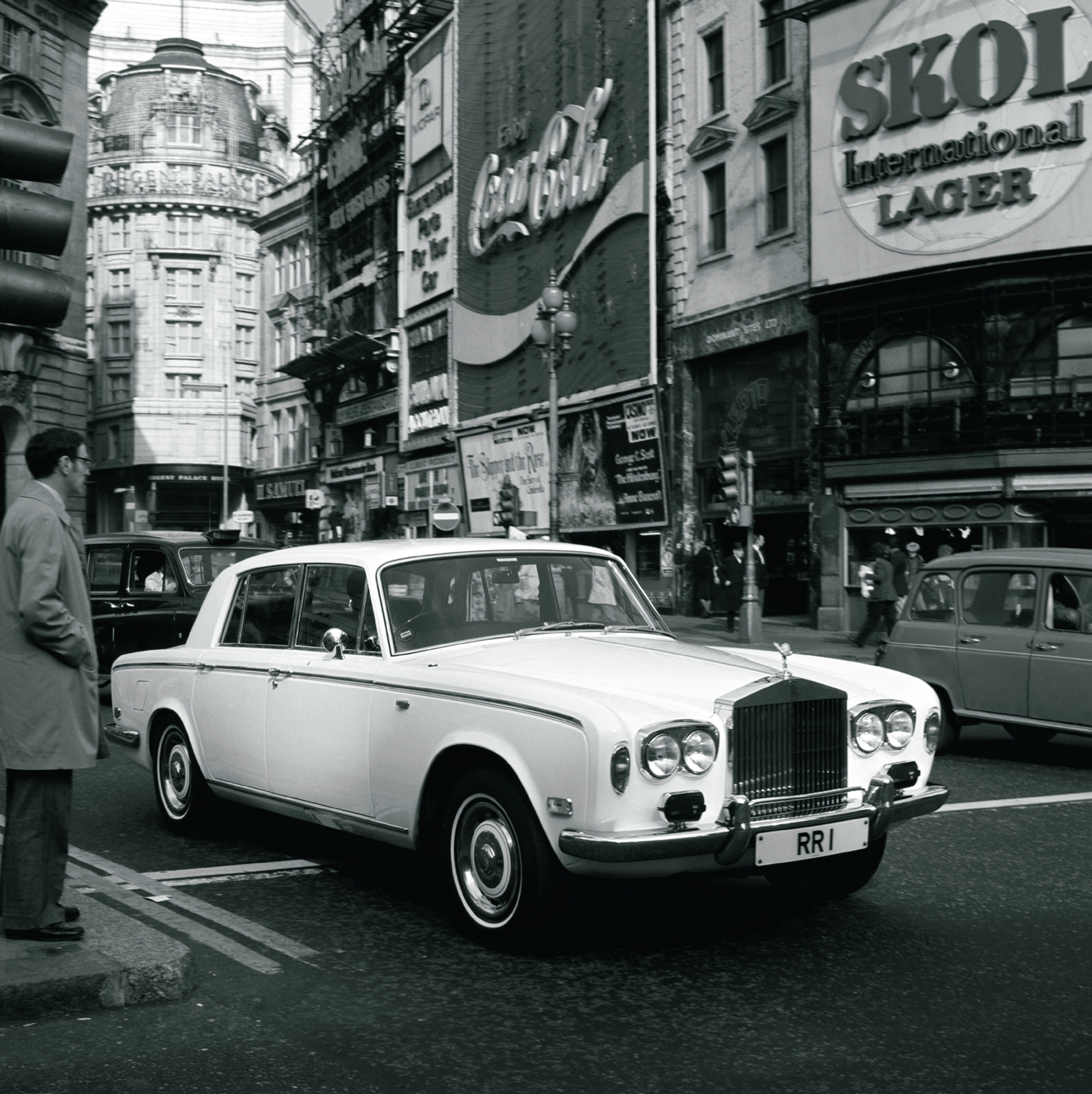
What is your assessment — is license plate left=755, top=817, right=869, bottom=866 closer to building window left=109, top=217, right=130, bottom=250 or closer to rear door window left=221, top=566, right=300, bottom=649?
rear door window left=221, top=566, right=300, bottom=649

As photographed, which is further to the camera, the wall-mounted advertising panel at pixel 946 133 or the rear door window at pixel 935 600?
the wall-mounted advertising panel at pixel 946 133

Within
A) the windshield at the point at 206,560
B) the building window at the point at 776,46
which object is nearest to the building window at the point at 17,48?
the building window at the point at 776,46

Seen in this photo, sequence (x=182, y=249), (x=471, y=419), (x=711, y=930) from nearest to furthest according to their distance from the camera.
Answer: (x=711, y=930) < (x=471, y=419) < (x=182, y=249)

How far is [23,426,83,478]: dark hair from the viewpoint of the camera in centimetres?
493

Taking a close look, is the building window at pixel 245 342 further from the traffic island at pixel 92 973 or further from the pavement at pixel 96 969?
the traffic island at pixel 92 973

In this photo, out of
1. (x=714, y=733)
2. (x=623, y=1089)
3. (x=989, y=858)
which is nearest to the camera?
(x=623, y=1089)

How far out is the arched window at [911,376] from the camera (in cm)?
2412

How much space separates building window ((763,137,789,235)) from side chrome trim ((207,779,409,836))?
23123 mm

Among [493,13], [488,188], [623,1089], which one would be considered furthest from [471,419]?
[623,1089]

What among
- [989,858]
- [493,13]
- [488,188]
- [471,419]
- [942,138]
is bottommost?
[989,858]

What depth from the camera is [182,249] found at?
265ft

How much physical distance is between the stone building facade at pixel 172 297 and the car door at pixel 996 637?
70.1 meters

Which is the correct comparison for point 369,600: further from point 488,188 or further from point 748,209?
point 488,188

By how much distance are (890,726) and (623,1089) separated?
2.31 meters
